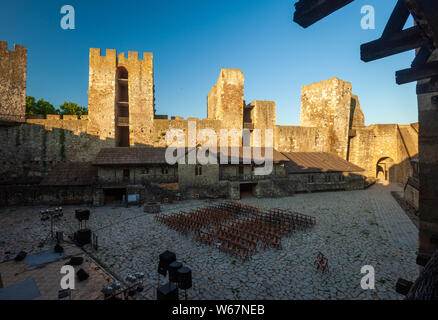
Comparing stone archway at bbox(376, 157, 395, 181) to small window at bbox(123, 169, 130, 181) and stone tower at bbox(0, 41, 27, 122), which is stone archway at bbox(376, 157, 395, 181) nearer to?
small window at bbox(123, 169, 130, 181)

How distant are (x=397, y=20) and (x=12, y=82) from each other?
3789cm

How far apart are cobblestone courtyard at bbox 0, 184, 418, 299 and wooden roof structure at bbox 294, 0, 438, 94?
7.40 m

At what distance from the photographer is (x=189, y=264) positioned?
980cm

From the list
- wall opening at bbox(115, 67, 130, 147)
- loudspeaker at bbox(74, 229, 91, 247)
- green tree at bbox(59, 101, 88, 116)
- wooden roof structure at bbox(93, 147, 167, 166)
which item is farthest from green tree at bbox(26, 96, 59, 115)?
loudspeaker at bbox(74, 229, 91, 247)

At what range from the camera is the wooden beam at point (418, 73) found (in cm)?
420

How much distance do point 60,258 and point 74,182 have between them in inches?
559

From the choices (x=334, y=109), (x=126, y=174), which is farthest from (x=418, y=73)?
(x=334, y=109)

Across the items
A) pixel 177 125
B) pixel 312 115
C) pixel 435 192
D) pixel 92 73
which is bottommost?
pixel 435 192

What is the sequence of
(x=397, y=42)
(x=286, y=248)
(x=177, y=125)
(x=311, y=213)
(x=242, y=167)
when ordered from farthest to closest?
(x=177, y=125) < (x=242, y=167) < (x=311, y=213) < (x=286, y=248) < (x=397, y=42)

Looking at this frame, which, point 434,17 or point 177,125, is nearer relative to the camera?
point 434,17

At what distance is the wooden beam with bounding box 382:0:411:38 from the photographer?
3.45m
